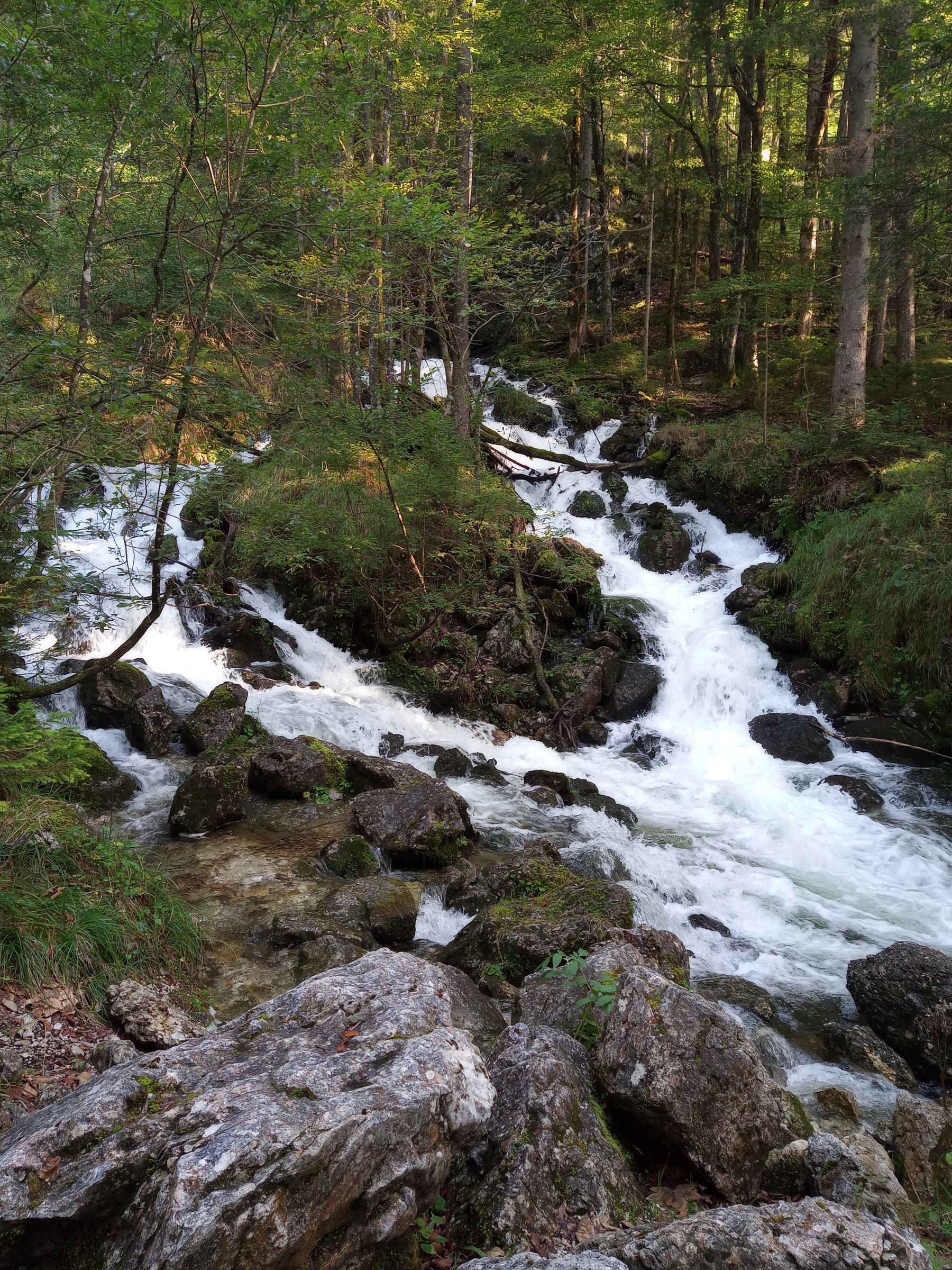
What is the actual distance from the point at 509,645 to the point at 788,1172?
967cm

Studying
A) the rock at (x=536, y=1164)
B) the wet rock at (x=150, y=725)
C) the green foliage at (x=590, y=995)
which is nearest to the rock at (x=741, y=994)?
the green foliage at (x=590, y=995)

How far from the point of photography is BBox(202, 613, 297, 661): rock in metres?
11.8

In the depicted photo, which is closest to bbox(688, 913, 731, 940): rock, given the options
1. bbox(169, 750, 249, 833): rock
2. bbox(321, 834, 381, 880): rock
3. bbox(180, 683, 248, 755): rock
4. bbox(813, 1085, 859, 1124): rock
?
bbox(813, 1085, 859, 1124): rock

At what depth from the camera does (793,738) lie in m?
10.6

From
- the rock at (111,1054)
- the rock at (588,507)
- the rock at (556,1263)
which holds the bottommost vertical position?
the rock at (111,1054)

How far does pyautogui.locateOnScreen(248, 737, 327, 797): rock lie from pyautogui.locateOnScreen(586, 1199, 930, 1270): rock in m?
6.81

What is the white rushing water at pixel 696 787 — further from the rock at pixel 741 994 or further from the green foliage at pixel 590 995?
the green foliage at pixel 590 995

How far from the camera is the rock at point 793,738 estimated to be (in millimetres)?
10367

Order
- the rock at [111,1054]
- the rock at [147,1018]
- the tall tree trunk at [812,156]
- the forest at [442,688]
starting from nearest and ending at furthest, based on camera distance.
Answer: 1. the forest at [442,688]
2. the rock at [111,1054]
3. the rock at [147,1018]
4. the tall tree trunk at [812,156]

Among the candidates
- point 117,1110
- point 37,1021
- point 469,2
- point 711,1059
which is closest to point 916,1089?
point 711,1059

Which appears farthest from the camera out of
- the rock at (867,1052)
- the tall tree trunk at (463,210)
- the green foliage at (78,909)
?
the tall tree trunk at (463,210)

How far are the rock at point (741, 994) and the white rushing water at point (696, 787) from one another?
9.1 inches

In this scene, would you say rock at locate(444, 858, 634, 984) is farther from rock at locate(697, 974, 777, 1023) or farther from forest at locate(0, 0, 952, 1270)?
rock at locate(697, 974, 777, 1023)

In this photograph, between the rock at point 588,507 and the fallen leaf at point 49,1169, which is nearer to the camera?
the fallen leaf at point 49,1169
